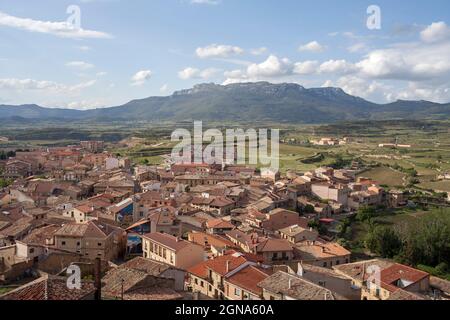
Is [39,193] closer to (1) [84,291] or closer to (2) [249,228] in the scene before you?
(2) [249,228]

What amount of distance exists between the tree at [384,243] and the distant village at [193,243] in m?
3.40

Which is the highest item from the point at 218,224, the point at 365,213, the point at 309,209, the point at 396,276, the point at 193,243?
the point at 193,243

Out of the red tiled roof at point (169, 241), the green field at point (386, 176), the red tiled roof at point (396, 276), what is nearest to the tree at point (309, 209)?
the red tiled roof at point (169, 241)

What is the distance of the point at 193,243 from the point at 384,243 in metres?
13.9

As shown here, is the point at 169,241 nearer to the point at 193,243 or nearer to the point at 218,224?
the point at 193,243

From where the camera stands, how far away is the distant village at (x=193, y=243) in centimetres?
1600

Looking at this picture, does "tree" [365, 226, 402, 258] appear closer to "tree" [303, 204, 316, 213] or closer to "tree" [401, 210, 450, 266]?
"tree" [401, 210, 450, 266]

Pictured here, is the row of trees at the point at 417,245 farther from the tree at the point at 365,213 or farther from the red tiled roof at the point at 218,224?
the red tiled roof at the point at 218,224

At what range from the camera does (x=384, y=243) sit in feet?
99.6

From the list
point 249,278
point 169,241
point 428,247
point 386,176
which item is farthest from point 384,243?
point 386,176

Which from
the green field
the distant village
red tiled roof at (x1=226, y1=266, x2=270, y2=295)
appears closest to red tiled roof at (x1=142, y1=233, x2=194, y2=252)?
the distant village

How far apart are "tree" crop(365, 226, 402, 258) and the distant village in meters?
3.40

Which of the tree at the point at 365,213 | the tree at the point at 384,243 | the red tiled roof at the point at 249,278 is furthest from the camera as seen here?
the tree at the point at 365,213
